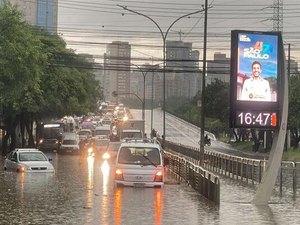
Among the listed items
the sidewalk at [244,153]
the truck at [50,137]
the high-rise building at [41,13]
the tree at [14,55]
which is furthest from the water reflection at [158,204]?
the high-rise building at [41,13]

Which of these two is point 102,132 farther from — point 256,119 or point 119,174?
point 256,119

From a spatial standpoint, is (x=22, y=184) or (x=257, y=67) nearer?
(x=257, y=67)

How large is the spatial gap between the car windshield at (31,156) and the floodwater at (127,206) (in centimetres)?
650

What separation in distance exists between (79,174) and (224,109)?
69.4 metres

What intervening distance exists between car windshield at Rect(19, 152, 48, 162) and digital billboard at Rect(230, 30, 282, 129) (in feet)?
52.1

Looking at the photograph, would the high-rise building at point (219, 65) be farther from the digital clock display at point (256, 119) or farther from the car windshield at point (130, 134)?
the digital clock display at point (256, 119)

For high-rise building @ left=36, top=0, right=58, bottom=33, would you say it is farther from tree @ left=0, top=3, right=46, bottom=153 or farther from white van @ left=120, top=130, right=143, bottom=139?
tree @ left=0, top=3, right=46, bottom=153

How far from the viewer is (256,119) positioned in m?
20.0

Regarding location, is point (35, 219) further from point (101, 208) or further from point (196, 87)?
point (196, 87)

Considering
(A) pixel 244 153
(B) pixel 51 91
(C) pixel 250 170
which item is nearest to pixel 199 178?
(C) pixel 250 170

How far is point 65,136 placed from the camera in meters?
64.3

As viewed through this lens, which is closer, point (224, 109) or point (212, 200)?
point (212, 200)

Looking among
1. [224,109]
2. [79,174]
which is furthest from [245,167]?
[224,109]

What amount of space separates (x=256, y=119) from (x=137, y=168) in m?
5.46
